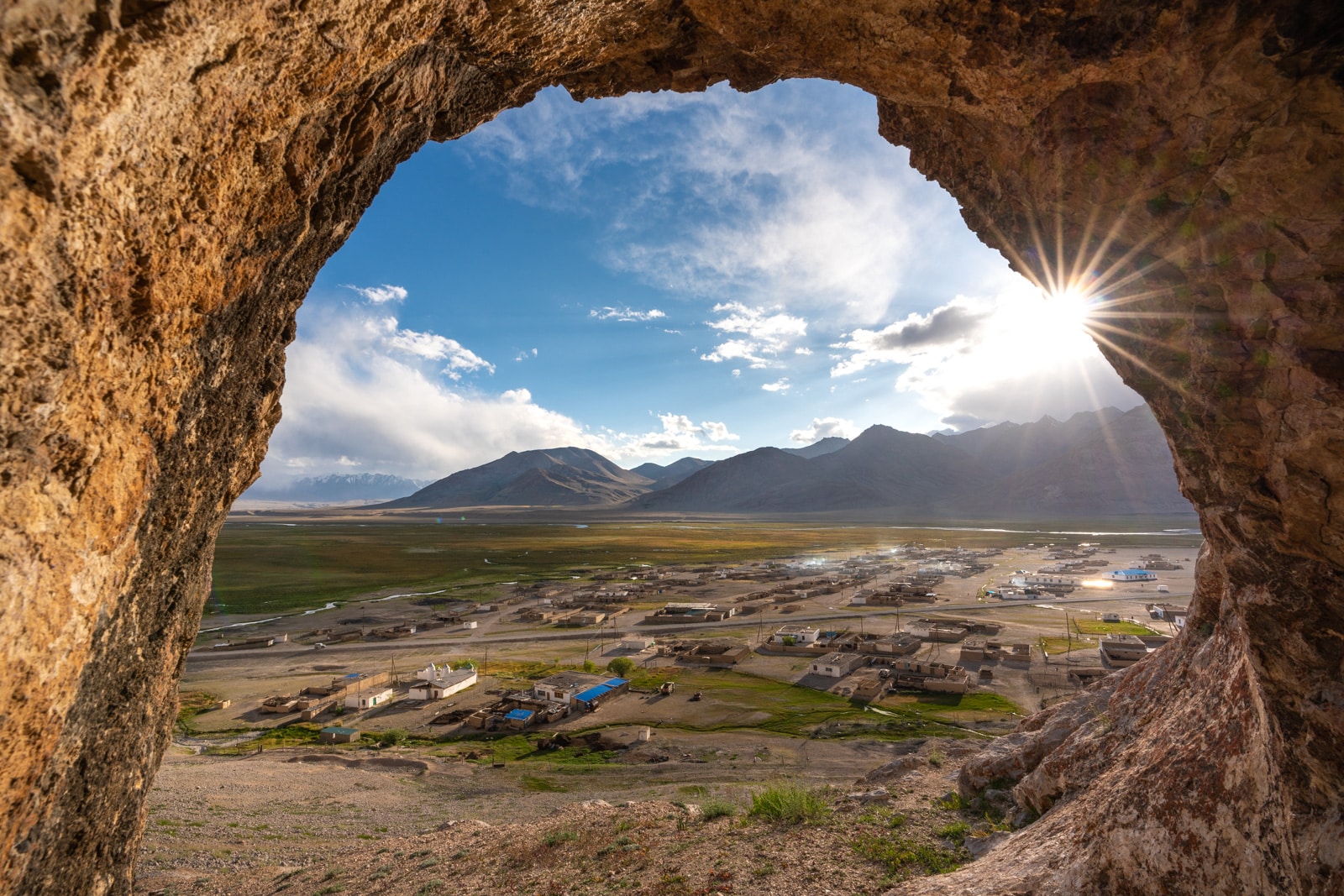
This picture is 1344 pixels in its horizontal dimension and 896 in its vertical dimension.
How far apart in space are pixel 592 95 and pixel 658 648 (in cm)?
4931

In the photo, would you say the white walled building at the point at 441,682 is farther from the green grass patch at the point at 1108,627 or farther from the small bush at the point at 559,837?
the green grass patch at the point at 1108,627

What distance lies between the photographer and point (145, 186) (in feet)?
13.9

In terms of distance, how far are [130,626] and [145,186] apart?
4.24 metres

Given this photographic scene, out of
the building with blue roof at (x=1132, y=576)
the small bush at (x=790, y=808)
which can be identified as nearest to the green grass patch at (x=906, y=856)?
the small bush at (x=790, y=808)

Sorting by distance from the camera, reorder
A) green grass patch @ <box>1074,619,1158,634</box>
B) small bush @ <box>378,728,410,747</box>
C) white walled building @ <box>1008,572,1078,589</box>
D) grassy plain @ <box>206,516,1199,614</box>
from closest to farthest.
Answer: small bush @ <box>378,728,410,747</box> → green grass patch @ <box>1074,619,1158,634</box> → white walled building @ <box>1008,572,1078,589</box> → grassy plain @ <box>206,516,1199,614</box>

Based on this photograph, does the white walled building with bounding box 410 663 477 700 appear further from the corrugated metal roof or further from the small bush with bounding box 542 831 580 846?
the small bush with bounding box 542 831 580 846

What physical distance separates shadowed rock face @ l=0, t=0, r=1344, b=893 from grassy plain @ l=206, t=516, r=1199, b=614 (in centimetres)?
8547

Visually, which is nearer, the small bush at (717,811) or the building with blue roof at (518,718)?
the small bush at (717,811)

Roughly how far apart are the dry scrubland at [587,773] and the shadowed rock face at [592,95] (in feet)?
16.5

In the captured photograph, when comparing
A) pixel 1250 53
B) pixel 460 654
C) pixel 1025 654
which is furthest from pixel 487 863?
pixel 1025 654

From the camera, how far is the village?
3772cm

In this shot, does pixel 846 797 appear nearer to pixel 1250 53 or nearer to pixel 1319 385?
pixel 1319 385

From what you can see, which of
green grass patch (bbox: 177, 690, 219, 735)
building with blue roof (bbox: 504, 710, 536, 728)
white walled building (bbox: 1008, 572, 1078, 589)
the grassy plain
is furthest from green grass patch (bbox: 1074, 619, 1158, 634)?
the grassy plain

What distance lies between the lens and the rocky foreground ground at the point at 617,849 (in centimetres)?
1247
